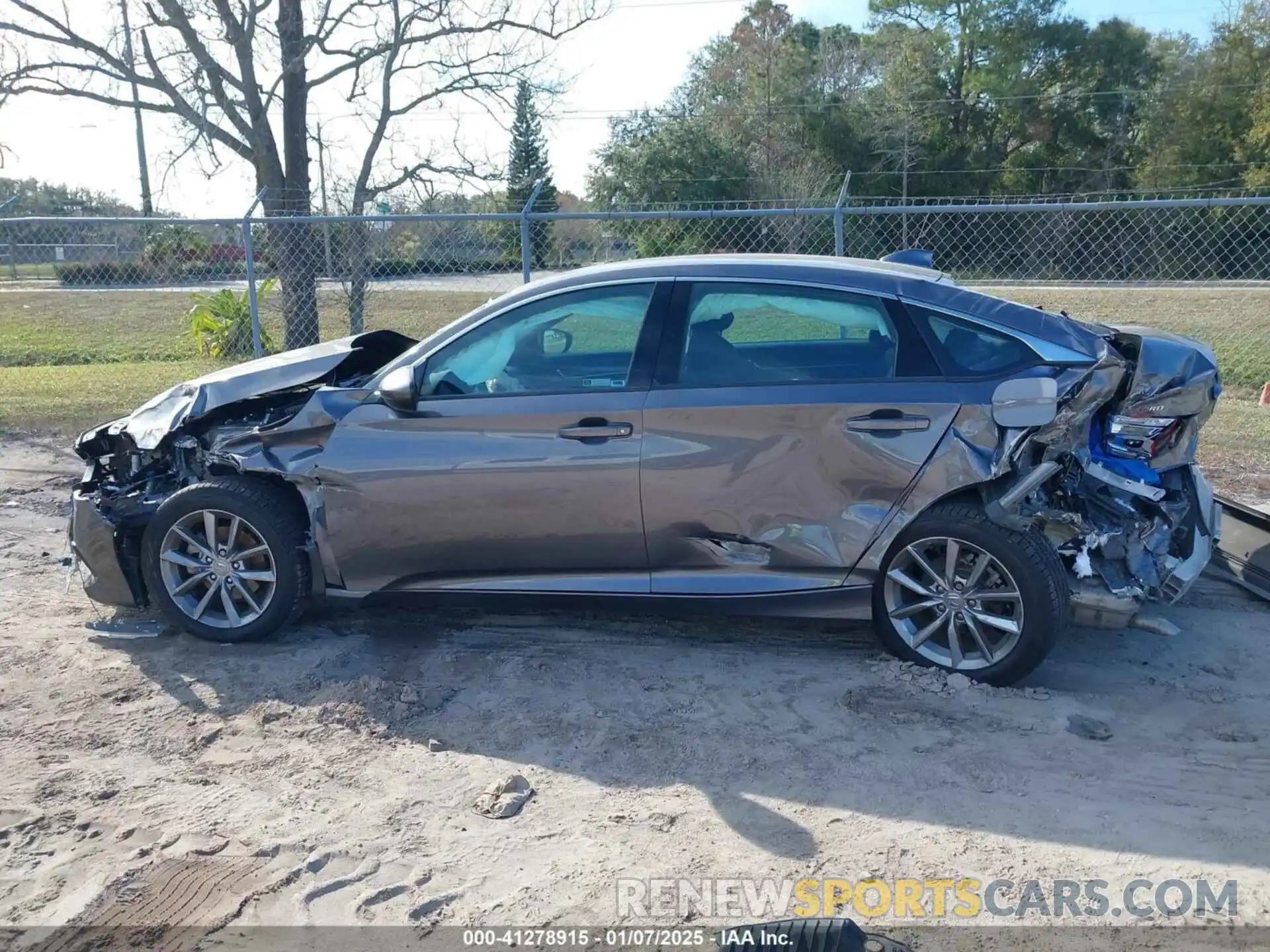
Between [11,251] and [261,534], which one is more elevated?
[11,251]

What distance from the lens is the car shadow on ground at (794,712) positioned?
357 cm

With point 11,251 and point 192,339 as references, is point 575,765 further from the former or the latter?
point 192,339

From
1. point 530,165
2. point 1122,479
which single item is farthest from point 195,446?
point 530,165

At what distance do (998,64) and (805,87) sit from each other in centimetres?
841

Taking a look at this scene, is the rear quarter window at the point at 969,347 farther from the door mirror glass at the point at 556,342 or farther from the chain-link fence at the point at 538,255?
the chain-link fence at the point at 538,255

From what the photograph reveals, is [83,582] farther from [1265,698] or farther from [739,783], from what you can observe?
[1265,698]

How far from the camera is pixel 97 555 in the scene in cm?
509

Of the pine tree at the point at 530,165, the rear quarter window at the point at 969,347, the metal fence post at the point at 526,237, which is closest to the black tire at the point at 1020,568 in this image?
the rear quarter window at the point at 969,347

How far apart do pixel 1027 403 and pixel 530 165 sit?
21.5m

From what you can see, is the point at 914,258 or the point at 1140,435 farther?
the point at 914,258

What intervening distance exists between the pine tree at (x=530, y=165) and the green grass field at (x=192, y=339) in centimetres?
96

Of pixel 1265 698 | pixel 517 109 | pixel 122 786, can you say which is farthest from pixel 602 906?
pixel 517 109

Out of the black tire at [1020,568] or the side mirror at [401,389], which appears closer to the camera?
the black tire at [1020,568]

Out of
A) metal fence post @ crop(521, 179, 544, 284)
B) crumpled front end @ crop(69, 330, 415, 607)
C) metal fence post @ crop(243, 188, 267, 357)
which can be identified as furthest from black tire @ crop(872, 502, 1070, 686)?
metal fence post @ crop(243, 188, 267, 357)
